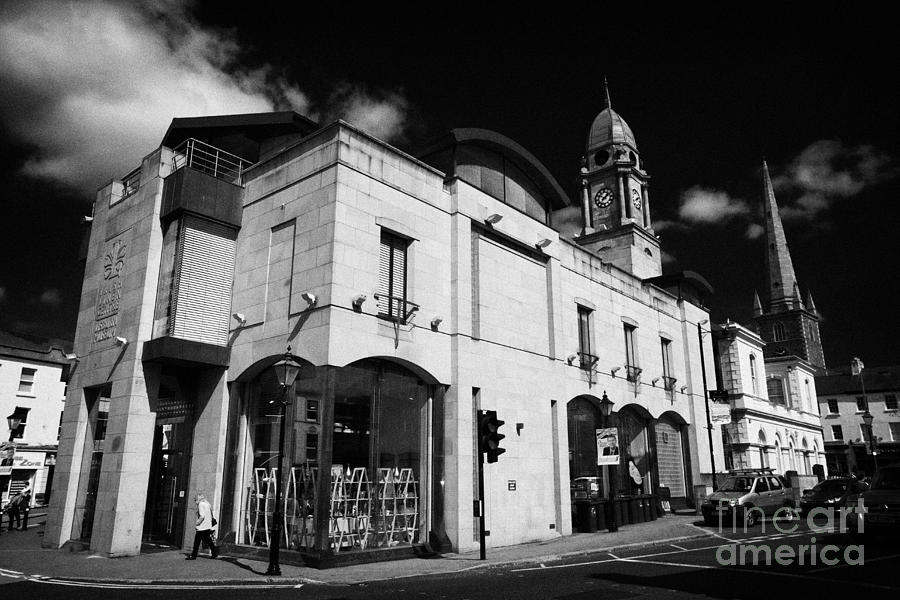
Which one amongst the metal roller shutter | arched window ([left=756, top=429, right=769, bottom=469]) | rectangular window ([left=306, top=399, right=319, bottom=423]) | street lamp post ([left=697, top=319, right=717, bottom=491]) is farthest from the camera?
arched window ([left=756, top=429, right=769, bottom=469])

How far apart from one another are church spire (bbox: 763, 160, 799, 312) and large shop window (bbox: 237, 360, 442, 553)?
393 feet

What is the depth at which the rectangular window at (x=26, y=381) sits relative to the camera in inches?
1727

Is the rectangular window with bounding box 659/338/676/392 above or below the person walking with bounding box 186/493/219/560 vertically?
above

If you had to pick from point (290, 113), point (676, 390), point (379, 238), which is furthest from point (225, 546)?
point (676, 390)

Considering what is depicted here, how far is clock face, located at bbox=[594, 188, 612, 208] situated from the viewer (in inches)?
2515

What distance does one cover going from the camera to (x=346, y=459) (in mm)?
15414

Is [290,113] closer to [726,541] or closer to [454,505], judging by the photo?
[454,505]

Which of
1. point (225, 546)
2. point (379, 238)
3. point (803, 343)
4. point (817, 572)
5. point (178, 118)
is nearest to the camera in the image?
point (817, 572)

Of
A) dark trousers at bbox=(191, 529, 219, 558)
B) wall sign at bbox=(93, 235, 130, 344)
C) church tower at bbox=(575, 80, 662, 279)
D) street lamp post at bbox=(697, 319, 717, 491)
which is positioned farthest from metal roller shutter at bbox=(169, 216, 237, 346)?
church tower at bbox=(575, 80, 662, 279)

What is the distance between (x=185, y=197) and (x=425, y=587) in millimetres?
12817

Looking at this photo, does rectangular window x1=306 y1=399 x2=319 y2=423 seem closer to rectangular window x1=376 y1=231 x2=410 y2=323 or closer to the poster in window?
rectangular window x1=376 y1=231 x2=410 y2=323

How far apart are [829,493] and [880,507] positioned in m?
11.5

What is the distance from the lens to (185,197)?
1791 centimetres

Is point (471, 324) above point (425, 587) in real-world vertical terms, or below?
above
